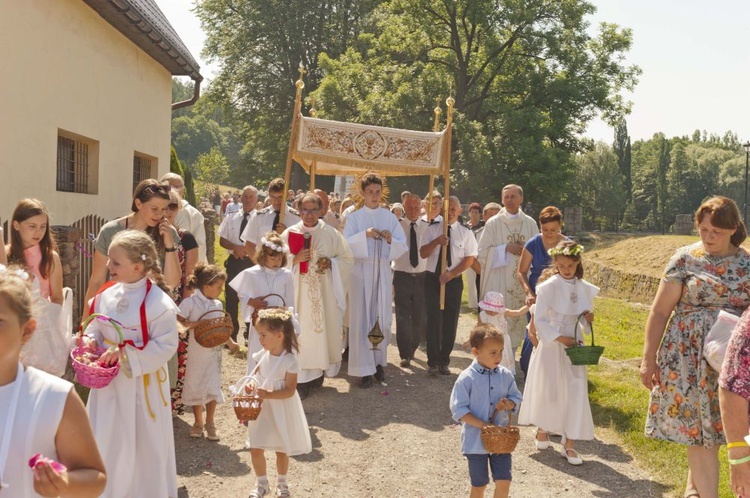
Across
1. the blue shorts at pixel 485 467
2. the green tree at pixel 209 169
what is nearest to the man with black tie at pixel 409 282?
the blue shorts at pixel 485 467

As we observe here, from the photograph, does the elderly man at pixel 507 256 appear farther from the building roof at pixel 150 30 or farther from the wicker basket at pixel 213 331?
the building roof at pixel 150 30

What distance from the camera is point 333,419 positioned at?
7.76 m

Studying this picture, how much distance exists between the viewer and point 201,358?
274 inches

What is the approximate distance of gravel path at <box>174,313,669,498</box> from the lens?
19.4 ft

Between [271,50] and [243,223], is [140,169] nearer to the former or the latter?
[243,223]

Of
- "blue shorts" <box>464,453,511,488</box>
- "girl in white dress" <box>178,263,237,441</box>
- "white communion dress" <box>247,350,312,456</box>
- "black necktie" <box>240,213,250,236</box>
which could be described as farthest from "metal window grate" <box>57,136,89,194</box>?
"blue shorts" <box>464,453,511,488</box>

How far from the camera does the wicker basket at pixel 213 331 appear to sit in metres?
6.46

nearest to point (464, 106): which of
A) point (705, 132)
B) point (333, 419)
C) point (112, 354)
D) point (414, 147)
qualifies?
point (414, 147)

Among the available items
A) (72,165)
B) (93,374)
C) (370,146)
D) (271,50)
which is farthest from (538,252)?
(271,50)

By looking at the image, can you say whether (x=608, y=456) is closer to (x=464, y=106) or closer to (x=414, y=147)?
(x=414, y=147)

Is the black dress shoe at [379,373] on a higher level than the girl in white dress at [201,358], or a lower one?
lower

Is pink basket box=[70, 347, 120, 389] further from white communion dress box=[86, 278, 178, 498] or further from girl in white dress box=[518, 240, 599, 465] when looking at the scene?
girl in white dress box=[518, 240, 599, 465]

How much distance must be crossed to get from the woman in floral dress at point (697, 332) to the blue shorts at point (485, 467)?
A: 3.24 feet

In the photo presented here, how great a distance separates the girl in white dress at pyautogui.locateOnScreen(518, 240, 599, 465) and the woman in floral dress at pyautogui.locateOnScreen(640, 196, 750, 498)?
1497mm
